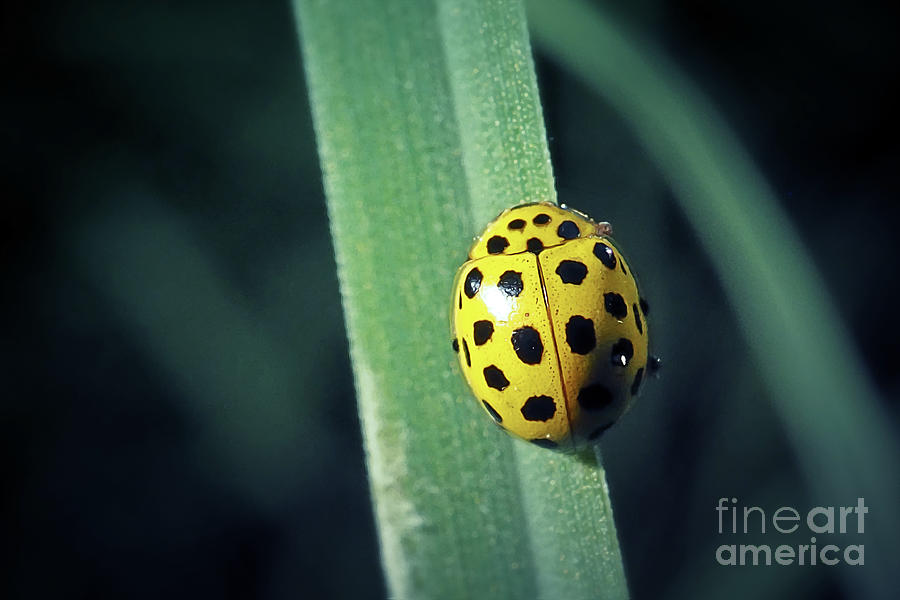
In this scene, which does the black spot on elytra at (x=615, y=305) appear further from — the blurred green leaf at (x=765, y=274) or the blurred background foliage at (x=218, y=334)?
the blurred background foliage at (x=218, y=334)

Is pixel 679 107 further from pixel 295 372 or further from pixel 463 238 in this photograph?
pixel 295 372

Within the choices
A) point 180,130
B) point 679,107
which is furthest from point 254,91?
point 679,107

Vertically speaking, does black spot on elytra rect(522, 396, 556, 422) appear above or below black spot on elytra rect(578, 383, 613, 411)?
below

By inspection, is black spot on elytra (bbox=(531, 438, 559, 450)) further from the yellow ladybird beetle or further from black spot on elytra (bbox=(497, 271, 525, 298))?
black spot on elytra (bbox=(497, 271, 525, 298))

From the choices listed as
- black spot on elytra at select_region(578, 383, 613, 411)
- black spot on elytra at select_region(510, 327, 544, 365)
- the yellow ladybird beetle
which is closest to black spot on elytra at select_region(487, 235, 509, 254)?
the yellow ladybird beetle

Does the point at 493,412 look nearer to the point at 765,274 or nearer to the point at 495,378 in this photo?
the point at 495,378

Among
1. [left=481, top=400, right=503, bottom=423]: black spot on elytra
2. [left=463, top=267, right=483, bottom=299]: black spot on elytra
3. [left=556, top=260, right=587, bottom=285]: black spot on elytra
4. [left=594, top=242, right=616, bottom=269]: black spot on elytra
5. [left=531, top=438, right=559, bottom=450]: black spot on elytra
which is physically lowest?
[left=531, top=438, right=559, bottom=450]: black spot on elytra

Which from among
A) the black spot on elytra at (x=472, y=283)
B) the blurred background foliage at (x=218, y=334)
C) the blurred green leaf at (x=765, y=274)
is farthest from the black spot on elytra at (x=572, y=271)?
the blurred background foliage at (x=218, y=334)
